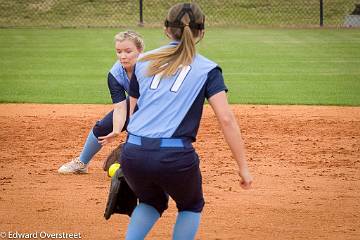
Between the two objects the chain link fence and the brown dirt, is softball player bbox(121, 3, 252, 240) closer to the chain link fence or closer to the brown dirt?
the brown dirt

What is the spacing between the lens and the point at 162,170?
14.8 feet

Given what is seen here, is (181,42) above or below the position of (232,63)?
above

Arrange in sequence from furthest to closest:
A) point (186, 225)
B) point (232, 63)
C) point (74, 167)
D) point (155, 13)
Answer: point (155, 13)
point (232, 63)
point (74, 167)
point (186, 225)

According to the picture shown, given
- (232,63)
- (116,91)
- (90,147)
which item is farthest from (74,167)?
(232,63)

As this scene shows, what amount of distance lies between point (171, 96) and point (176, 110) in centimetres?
9

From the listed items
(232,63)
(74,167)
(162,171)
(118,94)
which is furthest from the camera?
(232,63)

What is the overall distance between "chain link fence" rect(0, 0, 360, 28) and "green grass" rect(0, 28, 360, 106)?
1.97 m

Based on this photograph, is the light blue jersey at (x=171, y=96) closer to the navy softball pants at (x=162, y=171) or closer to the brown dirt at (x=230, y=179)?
the navy softball pants at (x=162, y=171)

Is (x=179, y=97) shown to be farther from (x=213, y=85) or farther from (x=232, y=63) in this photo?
(x=232, y=63)

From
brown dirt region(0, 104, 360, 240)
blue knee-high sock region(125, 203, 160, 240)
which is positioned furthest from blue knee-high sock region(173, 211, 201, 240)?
brown dirt region(0, 104, 360, 240)

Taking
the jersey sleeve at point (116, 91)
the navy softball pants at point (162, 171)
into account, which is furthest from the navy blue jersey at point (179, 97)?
the jersey sleeve at point (116, 91)

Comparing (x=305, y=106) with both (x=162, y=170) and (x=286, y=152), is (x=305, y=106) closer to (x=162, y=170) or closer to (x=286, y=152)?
(x=286, y=152)

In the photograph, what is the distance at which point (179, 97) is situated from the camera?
4559 mm

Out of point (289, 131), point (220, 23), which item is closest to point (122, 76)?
point (289, 131)
